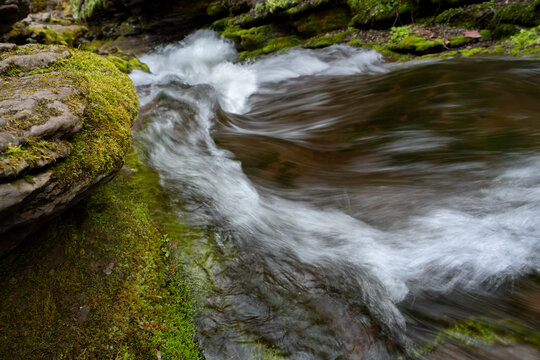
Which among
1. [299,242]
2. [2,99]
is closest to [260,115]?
[299,242]

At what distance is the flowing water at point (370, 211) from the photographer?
7.06 feet

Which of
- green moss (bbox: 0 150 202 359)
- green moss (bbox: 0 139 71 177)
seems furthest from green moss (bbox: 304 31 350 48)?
green moss (bbox: 0 139 71 177)

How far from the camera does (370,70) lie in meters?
7.94

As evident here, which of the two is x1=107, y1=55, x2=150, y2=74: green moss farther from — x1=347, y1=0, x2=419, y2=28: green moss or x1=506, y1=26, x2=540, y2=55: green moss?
x1=506, y1=26, x2=540, y2=55: green moss

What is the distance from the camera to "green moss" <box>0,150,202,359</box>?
1.88m

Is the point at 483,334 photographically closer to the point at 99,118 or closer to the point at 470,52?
the point at 99,118

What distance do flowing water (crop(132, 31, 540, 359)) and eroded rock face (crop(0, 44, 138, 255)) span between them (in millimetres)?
961

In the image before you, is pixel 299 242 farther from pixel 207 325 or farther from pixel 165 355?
pixel 165 355

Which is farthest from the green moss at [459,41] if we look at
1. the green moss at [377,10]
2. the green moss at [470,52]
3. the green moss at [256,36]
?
the green moss at [256,36]

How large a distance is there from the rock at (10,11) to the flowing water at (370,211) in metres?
2.36

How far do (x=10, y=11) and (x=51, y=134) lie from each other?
506 centimetres

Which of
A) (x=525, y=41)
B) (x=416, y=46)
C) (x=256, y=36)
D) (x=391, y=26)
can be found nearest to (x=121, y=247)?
(x=416, y=46)

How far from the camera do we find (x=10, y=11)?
16.3ft

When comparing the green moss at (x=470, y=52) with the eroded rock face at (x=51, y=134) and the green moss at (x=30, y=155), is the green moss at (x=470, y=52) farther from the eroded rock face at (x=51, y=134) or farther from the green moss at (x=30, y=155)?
the green moss at (x=30, y=155)
